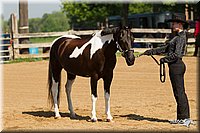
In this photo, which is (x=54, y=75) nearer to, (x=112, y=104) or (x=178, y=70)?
(x=112, y=104)

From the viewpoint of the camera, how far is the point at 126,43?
7.70 m

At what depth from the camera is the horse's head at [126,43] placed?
764 centimetres

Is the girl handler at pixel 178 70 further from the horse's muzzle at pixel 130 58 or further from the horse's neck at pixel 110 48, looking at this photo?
the horse's neck at pixel 110 48

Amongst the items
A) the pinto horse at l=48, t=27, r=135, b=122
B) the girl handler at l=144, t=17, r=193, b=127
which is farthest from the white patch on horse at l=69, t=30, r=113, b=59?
the girl handler at l=144, t=17, r=193, b=127

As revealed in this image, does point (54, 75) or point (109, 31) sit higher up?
point (109, 31)

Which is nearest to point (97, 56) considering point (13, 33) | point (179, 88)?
point (179, 88)

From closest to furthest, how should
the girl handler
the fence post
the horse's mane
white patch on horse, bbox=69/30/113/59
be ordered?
the girl handler → the horse's mane → white patch on horse, bbox=69/30/113/59 → the fence post

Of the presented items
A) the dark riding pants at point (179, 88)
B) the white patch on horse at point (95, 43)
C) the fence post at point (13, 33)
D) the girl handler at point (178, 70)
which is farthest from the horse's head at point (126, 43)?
the fence post at point (13, 33)

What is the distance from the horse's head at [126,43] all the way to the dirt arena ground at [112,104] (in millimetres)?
1174

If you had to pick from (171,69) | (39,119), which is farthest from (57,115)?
(171,69)

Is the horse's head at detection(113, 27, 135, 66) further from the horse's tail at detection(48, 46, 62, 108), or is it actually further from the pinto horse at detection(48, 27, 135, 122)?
the horse's tail at detection(48, 46, 62, 108)

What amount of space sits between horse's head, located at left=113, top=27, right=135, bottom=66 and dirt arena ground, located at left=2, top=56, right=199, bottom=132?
117cm

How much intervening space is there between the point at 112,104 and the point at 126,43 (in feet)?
8.18

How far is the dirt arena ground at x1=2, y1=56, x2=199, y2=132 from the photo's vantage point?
24.8 ft
